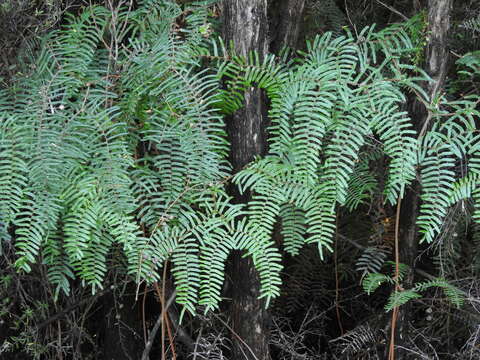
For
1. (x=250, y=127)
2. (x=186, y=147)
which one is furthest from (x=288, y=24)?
(x=186, y=147)

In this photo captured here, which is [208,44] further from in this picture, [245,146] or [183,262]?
[183,262]

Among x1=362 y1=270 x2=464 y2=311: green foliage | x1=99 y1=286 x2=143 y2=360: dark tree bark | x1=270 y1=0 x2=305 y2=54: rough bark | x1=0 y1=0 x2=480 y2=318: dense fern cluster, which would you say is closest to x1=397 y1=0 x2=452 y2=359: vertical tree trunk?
x1=0 y1=0 x2=480 y2=318: dense fern cluster

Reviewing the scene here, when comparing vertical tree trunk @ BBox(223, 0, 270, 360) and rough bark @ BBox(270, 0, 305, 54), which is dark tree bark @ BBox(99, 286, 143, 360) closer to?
vertical tree trunk @ BBox(223, 0, 270, 360)

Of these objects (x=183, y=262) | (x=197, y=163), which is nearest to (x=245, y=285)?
(x=183, y=262)

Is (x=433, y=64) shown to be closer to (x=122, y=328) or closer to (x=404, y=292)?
(x=404, y=292)

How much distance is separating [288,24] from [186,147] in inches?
23.9

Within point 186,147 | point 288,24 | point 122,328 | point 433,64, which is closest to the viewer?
point 186,147

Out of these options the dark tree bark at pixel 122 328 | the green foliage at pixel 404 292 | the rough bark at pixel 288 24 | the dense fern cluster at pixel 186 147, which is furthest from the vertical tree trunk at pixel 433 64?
the dark tree bark at pixel 122 328

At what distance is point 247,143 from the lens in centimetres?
186

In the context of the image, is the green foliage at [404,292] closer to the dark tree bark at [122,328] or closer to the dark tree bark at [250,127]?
the dark tree bark at [250,127]

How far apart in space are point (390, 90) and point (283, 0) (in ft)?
1.86

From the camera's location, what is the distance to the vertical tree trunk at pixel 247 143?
179 cm

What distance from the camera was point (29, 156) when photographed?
1.63 metres

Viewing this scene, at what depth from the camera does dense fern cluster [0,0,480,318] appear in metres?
1.63
